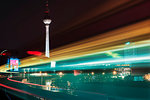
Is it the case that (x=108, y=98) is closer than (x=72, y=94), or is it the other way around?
(x=108, y=98)

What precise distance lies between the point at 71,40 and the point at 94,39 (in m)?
1.41

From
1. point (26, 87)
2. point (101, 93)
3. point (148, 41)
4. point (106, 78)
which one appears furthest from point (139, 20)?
point (26, 87)

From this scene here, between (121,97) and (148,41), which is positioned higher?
(148,41)

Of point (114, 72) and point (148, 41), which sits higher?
point (148, 41)

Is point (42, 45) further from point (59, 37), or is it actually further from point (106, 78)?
point (106, 78)

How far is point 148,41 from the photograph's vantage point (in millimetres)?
3223

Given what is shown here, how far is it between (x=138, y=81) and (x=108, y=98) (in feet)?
3.03

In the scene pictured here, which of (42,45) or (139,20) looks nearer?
(139,20)

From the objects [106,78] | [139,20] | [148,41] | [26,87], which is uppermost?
[139,20]

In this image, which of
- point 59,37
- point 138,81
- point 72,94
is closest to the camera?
point 138,81

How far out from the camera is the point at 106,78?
4594 mm

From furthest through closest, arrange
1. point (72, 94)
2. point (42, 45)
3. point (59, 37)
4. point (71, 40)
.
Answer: point (42, 45), point (59, 37), point (71, 40), point (72, 94)

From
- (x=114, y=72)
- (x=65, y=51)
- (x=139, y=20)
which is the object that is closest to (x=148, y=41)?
(x=139, y=20)

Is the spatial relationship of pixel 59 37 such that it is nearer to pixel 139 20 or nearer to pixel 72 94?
pixel 72 94
